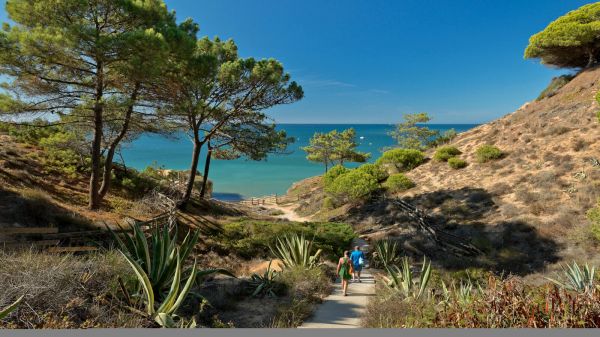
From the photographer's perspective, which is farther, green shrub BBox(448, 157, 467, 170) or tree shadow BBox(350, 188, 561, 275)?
green shrub BBox(448, 157, 467, 170)

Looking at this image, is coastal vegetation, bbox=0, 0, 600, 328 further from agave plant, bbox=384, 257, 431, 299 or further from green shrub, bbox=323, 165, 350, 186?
green shrub, bbox=323, 165, 350, 186

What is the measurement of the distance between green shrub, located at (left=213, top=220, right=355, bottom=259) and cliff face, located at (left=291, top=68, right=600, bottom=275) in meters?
2.81

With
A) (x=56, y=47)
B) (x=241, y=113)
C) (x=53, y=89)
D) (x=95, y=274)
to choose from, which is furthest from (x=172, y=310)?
(x=241, y=113)

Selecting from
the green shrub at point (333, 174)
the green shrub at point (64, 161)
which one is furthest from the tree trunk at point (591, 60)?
the green shrub at point (64, 161)

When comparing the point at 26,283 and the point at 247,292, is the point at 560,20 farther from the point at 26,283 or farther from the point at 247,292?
the point at 26,283

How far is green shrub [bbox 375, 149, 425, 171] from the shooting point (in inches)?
1161

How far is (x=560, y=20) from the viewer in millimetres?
32938

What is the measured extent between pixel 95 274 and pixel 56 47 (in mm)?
8823

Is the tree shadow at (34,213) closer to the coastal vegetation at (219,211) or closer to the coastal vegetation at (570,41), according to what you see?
the coastal vegetation at (219,211)

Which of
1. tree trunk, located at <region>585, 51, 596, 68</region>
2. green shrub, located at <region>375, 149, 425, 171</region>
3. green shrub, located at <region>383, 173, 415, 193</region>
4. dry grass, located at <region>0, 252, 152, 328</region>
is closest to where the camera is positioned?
dry grass, located at <region>0, 252, 152, 328</region>

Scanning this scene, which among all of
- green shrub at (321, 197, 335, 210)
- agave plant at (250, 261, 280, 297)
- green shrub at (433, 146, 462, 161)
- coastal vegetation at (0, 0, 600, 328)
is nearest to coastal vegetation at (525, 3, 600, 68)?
coastal vegetation at (0, 0, 600, 328)

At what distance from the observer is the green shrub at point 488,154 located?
23641mm

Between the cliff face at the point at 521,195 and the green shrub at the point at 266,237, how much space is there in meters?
2.81

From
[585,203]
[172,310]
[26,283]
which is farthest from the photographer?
[585,203]
